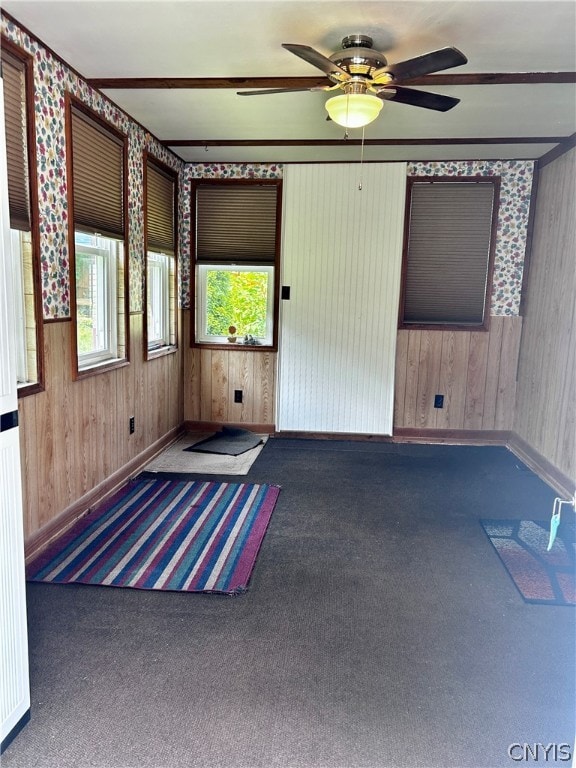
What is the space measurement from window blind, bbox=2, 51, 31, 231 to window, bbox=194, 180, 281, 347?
2577mm

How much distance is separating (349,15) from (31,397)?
2257 millimetres

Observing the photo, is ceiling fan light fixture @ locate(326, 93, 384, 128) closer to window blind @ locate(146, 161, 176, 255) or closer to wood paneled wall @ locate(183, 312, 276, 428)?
window blind @ locate(146, 161, 176, 255)

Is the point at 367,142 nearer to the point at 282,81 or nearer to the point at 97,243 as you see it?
the point at 282,81

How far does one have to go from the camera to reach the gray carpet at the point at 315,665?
1638 millimetres

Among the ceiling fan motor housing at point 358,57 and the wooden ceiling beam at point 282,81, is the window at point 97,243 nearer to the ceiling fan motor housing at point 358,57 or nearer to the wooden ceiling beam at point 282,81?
the wooden ceiling beam at point 282,81

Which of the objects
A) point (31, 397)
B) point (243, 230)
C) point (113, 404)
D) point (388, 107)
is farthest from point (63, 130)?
point (243, 230)

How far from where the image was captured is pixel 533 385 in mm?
4535

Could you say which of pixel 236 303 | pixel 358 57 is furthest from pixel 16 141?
pixel 236 303

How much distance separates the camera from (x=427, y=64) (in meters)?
2.21

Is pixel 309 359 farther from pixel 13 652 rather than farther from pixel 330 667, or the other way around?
pixel 13 652

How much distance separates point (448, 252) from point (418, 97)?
2.44m

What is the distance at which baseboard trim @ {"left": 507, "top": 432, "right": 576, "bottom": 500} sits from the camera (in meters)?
3.74

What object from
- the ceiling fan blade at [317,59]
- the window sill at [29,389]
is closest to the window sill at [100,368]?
the window sill at [29,389]

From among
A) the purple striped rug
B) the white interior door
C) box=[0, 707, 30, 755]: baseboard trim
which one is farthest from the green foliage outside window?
box=[0, 707, 30, 755]: baseboard trim
